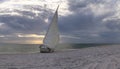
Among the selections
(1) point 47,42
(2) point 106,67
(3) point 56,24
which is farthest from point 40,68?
(3) point 56,24

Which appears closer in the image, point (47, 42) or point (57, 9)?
point (47, 42)

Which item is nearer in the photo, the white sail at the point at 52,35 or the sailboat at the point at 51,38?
the sailboat at the point at 51,38

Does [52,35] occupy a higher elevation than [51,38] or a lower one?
higher

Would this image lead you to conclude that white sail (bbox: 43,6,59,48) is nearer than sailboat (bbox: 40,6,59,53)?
No

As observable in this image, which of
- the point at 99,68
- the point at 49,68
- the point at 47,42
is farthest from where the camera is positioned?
the point at 47,42

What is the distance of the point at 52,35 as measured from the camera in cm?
4975

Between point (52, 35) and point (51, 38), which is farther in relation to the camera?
point (52, 35)

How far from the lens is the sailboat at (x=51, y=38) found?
46.6 meters

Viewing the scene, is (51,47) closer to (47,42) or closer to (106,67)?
(47,42)

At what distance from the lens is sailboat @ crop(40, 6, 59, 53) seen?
46.6 metres

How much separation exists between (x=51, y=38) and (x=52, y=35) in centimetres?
76

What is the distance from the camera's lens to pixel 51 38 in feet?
162

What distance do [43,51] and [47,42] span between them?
3.42 metres

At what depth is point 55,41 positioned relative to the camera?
50.3 m
